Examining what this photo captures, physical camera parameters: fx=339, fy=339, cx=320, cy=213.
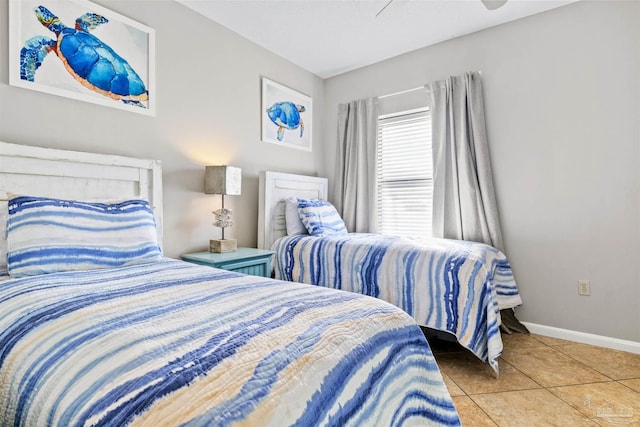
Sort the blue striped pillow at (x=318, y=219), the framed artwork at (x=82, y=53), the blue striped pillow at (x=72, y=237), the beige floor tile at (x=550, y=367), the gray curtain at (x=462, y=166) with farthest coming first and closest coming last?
the blue striped pillow at (x=318, y=219) < the gray curtain at (x=462, y=166) < the beige floor tile at (x=550, y=367) < the framed artwork at (x=82, y=53) < the blue striped pillow at (x=72, y=237)

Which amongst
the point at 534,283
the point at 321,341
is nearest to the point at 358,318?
the point at 321,341

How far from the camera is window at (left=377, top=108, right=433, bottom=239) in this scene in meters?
3.42

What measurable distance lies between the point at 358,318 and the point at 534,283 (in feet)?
8.17

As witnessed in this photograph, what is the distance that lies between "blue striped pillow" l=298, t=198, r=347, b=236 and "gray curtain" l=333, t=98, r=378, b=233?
1.37 feet

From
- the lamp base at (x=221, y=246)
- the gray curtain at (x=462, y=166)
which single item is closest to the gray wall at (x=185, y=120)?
the lamp base at (x=221, y=246)

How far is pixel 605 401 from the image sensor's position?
1.80 metres

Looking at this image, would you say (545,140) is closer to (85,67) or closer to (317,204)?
(317,204)

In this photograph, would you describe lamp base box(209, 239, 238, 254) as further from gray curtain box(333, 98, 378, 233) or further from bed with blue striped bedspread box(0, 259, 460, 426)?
gray curtain box(333, 98, 378, 233)

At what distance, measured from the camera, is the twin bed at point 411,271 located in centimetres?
212

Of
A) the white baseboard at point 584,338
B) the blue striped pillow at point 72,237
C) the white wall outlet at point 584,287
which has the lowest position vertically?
the white baseboard at point 584,338

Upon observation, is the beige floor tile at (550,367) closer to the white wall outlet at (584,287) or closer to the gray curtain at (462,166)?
the white wall outlet at (584,287)

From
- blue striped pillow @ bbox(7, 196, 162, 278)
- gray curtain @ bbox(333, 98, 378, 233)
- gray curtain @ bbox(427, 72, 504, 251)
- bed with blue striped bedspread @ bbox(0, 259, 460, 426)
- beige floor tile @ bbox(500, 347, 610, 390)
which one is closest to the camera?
bed with blue striped bedspread @ bbox(0, 259, 460, 426)

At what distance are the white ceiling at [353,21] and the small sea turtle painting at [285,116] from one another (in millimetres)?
518

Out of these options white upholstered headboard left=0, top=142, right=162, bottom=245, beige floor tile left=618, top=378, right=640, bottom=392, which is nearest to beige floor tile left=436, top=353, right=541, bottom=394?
beige floor tile left=618, top=378, right=640, bottom=392
